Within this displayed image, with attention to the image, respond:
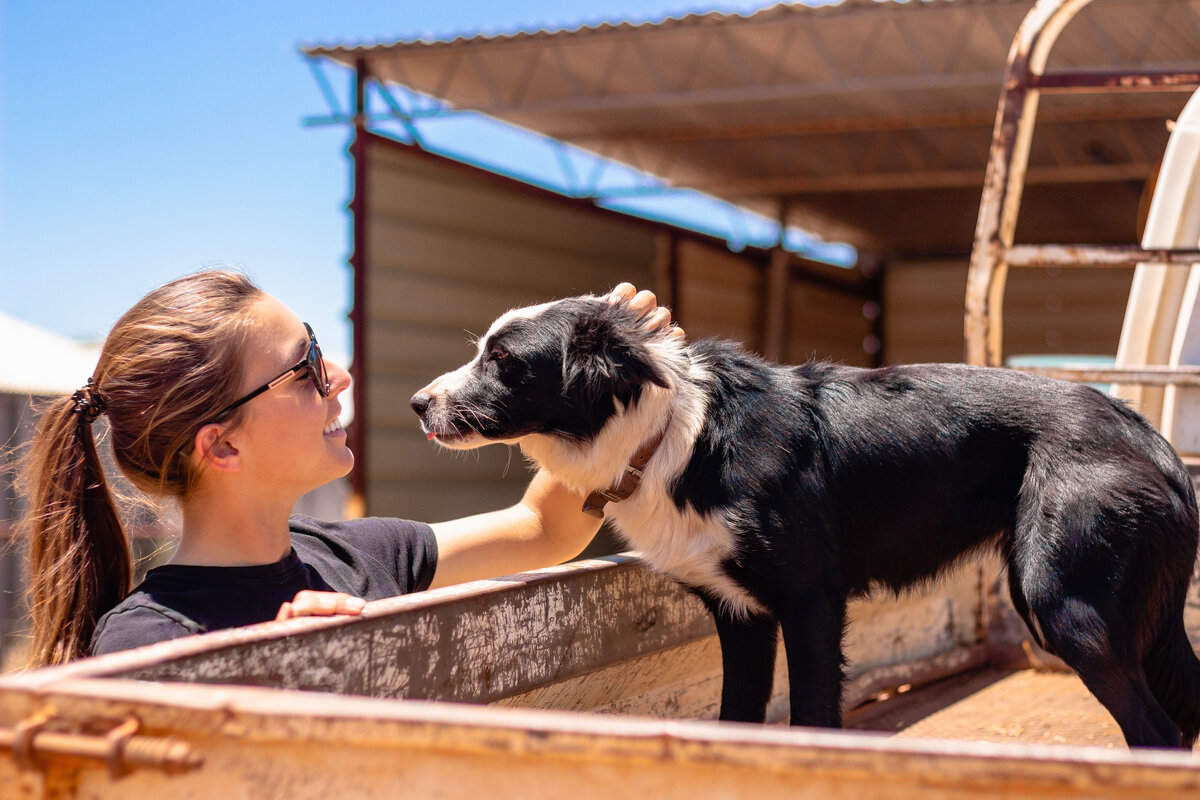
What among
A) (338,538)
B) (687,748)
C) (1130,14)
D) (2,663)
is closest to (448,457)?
(2,663)

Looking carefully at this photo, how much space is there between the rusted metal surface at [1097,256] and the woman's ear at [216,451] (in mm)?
2348

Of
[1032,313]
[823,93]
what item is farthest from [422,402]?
[1032,313]

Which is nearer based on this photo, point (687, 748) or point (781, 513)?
point (687, 748)

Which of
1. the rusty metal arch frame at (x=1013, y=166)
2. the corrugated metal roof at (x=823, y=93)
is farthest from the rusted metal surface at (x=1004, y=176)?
the corrugated metal roof at (x=823, y=93)

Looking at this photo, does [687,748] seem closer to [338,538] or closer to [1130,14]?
[338,538]

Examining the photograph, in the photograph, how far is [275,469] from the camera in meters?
2.01

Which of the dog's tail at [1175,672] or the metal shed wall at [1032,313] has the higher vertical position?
the metal shed wall at [1032,313]

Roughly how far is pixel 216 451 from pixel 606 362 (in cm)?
85

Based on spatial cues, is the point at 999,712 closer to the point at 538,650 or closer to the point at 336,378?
the point at 538,650

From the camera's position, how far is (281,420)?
2.01 meters

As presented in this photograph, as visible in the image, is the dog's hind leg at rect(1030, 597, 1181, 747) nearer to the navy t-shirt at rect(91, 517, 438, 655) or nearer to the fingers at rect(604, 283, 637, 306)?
the fingers at rect(604, 283, 637, 306)

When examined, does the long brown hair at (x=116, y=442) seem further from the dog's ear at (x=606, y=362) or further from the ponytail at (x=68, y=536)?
the dog's ear at (x=606, y=362)

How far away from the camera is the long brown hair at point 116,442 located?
1.89m

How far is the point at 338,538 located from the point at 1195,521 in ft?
6.14
